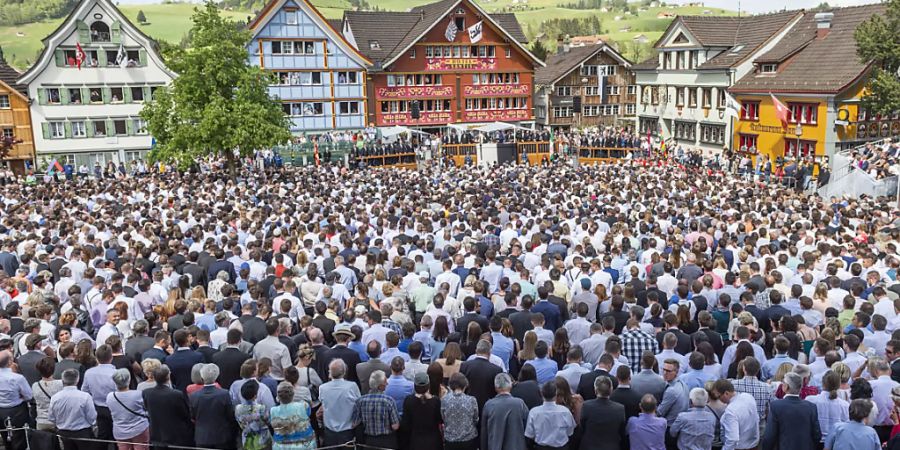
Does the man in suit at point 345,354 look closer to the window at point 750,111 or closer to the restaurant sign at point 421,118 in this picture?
the window at point 750,111

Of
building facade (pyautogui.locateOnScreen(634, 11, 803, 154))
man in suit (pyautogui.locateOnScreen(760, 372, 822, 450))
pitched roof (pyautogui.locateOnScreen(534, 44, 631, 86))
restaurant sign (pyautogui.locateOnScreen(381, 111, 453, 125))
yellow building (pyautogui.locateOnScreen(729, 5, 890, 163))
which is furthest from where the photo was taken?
pitched roof (pyautogui.locateOnScreen(534, 44, 631, 86))

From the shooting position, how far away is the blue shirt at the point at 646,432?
748cm

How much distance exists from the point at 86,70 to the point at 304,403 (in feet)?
152

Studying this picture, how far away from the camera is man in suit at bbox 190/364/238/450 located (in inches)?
321

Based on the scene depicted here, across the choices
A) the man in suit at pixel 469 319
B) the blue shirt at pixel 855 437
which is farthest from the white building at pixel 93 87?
the blue shirt at pixel 855 437

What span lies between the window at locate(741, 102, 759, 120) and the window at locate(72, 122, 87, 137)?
42408 millimetres

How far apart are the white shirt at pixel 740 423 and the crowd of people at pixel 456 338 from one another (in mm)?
26

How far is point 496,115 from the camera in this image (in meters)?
60.7

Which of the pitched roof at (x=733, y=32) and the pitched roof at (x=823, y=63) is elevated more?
the pitched roof at (x=733, y=32)

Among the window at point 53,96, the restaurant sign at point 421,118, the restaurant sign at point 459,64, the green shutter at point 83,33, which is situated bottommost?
the restaurant sign at point 421,118

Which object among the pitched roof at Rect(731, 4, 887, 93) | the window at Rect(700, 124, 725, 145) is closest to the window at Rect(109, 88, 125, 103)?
the window at Rect(700, 124, 725, 145)

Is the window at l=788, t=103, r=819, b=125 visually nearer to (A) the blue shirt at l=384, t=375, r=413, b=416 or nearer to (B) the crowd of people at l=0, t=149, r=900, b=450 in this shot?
(B) the crowd of people at l=0, t=149, r=900, b=450

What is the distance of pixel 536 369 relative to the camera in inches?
345

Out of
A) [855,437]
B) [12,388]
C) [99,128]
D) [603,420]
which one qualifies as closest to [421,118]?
[99,128]
